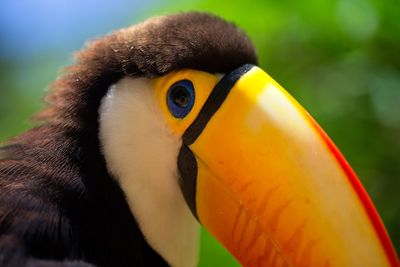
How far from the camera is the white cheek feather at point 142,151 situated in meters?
2.24

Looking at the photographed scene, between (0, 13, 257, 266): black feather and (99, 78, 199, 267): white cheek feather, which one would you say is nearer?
(0, 13, 257, 266): black feather

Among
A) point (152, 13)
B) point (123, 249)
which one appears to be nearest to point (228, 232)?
point (123, 249)

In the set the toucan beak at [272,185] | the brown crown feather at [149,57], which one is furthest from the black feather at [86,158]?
the toucan beak at [272,185]

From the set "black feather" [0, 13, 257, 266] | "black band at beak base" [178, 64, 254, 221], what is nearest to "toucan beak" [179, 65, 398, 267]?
"black band at beak base" [178, 64, 254, 221]

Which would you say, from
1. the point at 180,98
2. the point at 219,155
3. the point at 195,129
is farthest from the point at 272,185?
the point at 180,98

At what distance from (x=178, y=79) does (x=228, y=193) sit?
1.25 ft

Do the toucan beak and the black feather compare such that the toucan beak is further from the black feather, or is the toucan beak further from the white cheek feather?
the black feather

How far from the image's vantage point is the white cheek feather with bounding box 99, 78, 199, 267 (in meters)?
2.24

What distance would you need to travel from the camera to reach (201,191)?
7.26 ft

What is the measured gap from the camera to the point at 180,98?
225 cm

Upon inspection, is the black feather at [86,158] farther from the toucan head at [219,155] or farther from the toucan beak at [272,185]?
the toucan beak at [272,185]

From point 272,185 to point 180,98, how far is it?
0.43m

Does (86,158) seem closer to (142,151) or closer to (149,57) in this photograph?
(142,151)

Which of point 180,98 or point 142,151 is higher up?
point 180,98
